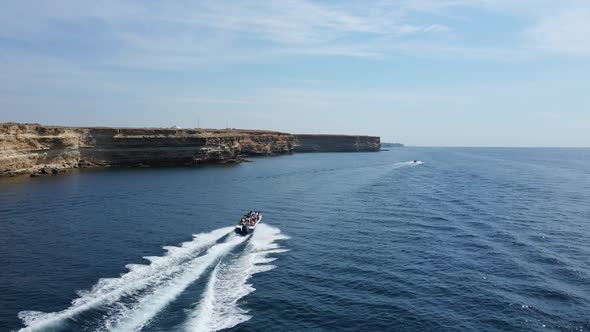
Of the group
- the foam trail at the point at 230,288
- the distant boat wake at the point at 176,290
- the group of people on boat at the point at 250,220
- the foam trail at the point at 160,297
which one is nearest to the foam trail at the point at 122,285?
the distant boat wake at the point at 176,290

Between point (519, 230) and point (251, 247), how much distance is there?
26346 millimetres

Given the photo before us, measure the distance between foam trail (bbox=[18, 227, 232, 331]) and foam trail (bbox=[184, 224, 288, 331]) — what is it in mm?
3490

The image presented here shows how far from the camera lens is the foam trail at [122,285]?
22.1 m

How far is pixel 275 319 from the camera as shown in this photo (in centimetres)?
2311

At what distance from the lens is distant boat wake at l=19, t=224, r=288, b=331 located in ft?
72.1

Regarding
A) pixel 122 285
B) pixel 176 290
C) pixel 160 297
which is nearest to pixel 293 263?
pixel 176 290

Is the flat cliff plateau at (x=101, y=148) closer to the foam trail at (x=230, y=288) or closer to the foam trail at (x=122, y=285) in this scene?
the foam trail at (x=122, y=285)

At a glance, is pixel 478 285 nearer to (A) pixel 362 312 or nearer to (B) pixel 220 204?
(A) pixel 362 312

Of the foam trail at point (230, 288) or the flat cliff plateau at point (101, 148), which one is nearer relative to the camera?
the foam trail at point (230, 288)

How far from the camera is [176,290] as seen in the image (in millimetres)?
26125

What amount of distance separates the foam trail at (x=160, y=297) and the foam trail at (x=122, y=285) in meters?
0.92

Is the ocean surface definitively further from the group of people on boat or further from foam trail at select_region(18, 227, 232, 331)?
the group of people on boat

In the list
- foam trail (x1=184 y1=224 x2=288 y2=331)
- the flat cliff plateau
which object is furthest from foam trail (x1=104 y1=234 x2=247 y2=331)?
the flat cliff plateau

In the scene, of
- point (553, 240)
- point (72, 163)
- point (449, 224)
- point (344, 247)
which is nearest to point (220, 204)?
point (344, 247)
